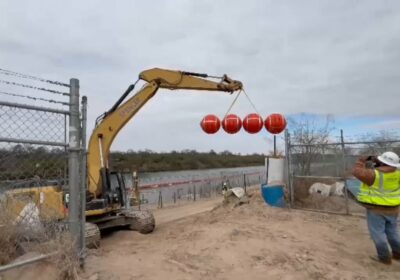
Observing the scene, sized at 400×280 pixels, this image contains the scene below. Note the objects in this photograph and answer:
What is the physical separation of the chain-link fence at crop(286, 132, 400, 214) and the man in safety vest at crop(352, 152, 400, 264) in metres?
4.20

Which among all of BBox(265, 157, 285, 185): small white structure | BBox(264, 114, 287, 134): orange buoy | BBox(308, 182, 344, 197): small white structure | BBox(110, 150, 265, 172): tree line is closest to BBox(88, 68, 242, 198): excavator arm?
BBox(264, 114, 287, 134): orange buoy

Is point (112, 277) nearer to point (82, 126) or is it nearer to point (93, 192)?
point (82, 126)

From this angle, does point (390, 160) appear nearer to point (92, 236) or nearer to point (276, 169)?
point (276, 169)

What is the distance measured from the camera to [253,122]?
1084cm

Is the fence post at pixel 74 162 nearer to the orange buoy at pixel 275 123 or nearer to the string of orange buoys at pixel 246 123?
the string of orange buoys at pixel 246 123

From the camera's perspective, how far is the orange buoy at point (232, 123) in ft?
36.3

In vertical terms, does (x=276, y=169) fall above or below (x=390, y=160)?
below

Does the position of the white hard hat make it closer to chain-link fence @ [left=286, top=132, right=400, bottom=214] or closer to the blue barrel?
chain-link fence @ [left=286, top=132, right=400, bottom=214]

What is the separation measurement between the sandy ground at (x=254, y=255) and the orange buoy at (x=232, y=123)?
2612mm

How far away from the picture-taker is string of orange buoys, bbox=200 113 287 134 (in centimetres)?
1083

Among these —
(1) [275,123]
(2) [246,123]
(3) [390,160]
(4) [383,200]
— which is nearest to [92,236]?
(2) [246,123]

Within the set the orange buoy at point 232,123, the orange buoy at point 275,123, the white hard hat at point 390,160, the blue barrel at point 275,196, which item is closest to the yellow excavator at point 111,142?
the orange buoy at point 232,123

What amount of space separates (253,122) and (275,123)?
0.59m

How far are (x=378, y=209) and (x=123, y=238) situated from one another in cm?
622
